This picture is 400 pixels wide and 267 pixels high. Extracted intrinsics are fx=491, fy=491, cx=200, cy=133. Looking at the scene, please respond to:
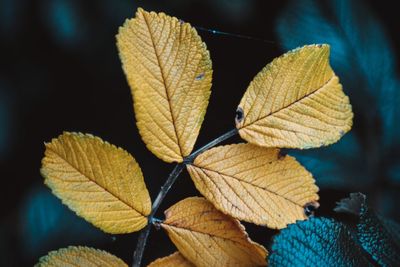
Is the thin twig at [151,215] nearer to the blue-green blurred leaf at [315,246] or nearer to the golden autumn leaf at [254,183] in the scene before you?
the golden autumn leaf at [254,183]

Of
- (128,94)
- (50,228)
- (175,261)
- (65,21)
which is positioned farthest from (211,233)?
(65,21)

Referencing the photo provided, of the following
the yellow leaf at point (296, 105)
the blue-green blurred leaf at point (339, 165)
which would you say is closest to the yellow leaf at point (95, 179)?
the yellow leaf at point (296, 105)

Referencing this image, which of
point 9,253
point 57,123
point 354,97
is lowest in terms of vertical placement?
point 9,253

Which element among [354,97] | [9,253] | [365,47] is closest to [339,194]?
[354,97]

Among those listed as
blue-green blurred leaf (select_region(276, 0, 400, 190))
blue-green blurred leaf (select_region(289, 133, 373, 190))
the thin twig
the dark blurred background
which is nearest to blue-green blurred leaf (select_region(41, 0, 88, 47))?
the dark blurred background

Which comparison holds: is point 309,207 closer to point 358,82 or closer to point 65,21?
point 358,82

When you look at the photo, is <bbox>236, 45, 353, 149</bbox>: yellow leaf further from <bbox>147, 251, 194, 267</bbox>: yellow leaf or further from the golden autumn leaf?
<bbox>147, 251, 194, 267</bbox>: yellow leaf

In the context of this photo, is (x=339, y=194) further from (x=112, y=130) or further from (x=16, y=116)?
(x=16, y=116)
